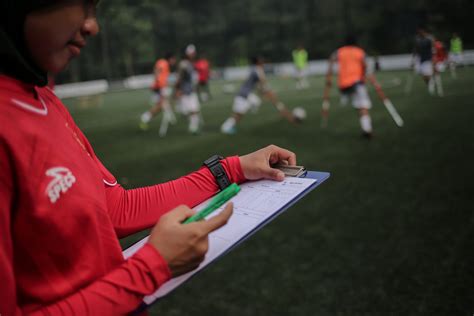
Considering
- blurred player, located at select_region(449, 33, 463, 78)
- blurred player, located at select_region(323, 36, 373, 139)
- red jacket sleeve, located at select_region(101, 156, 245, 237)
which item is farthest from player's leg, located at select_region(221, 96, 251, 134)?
blurred player, located at select_region(449, 33, 463, 78)

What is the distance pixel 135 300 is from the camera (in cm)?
82

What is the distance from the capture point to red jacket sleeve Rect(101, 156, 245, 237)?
1253 mm

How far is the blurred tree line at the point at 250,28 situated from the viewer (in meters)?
23.5

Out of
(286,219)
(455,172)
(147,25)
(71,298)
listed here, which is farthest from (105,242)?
(147,25)

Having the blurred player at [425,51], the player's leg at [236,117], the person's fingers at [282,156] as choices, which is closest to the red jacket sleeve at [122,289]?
the person's fingers at [282,156]

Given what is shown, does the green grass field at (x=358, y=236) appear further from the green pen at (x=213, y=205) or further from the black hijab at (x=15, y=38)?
the black hijab at (x=15, y=38)

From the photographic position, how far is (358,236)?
3.43 meters

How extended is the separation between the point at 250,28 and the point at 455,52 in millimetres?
22900

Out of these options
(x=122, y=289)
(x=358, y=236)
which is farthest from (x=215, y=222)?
(x=358, y=236)

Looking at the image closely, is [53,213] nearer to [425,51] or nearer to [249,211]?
[249,211]

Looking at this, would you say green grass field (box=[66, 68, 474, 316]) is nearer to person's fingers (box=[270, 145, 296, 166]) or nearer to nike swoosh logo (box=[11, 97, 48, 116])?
person's fingers (box=[270, 145, 296, 166])

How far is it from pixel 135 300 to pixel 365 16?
112 feet

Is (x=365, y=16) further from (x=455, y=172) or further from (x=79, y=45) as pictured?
(x=79, y=45)

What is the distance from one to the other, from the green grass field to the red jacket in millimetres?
1883
